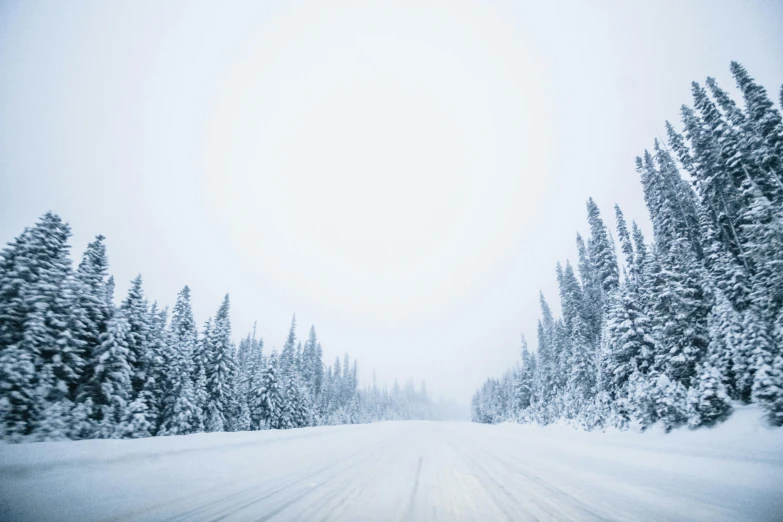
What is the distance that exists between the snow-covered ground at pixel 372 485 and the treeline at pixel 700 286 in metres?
6.45

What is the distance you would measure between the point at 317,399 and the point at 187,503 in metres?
67.1

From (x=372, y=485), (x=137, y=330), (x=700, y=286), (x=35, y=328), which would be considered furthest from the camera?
(x=137, y=330)

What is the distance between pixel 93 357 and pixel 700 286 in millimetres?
38662

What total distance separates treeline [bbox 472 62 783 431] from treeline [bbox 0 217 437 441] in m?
31.6

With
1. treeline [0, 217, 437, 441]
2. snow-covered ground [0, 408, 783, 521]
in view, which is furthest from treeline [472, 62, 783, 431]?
treeline [0, 217, 437, 441]

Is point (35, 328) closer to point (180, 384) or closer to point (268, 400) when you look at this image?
point (180, 384)

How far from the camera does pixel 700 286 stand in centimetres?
1961

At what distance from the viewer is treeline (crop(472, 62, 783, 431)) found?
14.5 metres

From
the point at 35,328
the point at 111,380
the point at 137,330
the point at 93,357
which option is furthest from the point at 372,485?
the point at 137,330

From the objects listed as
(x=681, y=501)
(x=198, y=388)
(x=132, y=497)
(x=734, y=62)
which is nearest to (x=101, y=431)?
(x=198, y=388)

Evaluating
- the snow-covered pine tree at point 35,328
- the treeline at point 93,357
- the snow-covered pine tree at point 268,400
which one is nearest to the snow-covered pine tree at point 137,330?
the treeline at point 93,357

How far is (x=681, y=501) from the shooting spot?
5.18m

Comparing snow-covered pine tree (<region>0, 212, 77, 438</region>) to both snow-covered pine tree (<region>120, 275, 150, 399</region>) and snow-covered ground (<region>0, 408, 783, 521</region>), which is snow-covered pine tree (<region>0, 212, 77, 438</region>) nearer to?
snow-covered pine tree (<region>120, 275, 150, 399</region>)

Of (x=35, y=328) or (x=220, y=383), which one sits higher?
(x=35, y=328)
